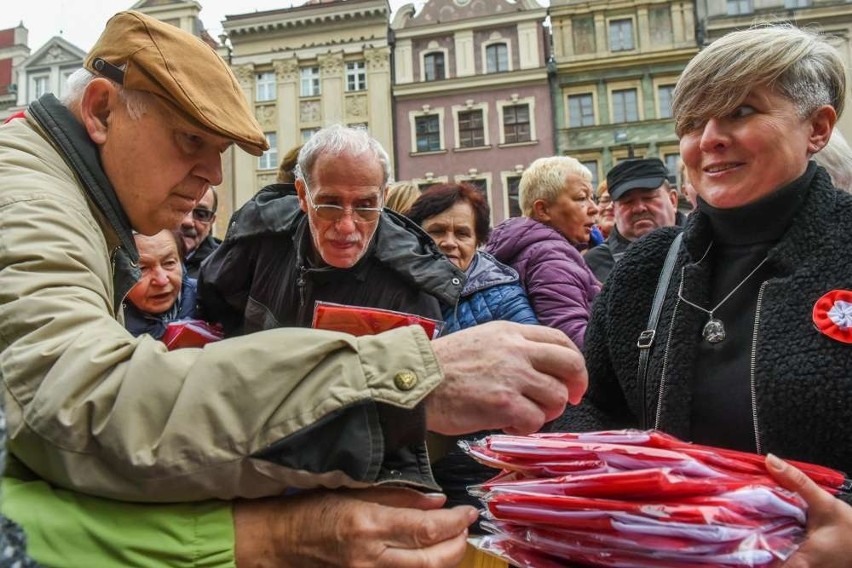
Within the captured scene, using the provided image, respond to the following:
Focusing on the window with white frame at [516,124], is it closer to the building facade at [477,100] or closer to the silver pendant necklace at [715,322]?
the building facade at [477,100]

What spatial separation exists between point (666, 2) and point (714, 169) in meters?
24.0

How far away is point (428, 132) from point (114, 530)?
23369 mm

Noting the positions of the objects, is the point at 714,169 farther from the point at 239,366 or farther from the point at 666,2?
the point at 666,2

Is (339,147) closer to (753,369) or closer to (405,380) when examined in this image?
(753,369)

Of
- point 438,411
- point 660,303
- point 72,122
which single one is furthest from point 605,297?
point 72,122

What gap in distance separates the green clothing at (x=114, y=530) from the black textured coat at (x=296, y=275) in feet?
4.97

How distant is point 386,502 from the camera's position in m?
1.04

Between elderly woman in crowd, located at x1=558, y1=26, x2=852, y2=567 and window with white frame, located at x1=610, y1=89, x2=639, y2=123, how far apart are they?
72.0ft

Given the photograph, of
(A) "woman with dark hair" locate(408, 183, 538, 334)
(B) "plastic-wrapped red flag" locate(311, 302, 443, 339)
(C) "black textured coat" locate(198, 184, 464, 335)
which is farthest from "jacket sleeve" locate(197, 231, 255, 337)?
(B) "plastic-wrapped red flag" locate(311, 302, 443, 339)

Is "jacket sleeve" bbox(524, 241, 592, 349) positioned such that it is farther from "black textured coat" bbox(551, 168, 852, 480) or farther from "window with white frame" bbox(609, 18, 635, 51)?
"window with white frame" bbox(609, 18, 635, 51)

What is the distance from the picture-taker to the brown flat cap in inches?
58.4

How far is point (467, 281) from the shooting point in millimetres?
2689

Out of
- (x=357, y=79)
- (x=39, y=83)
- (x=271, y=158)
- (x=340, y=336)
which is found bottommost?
(x=340, y=336)

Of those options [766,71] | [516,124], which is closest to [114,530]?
[766,71]
